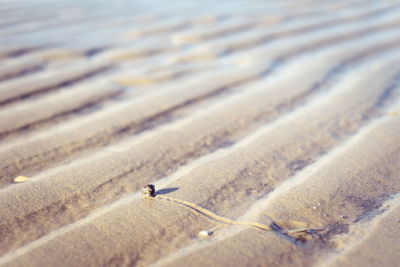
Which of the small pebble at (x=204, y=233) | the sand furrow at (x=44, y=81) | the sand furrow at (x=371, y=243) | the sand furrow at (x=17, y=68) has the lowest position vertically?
the sand furrow at (x=371, y=243)

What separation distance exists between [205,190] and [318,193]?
35 cm

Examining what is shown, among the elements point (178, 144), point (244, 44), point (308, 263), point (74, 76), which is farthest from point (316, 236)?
point (244, 44)

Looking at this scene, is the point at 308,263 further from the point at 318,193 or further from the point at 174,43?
the point at 174,43

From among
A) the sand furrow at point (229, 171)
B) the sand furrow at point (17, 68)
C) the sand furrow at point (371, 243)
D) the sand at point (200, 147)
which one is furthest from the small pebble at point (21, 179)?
the sand furrow at point (17, 68)

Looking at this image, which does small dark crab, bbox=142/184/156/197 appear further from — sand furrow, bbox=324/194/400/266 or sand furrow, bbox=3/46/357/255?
sand furrow, bbox=324/194/400/266

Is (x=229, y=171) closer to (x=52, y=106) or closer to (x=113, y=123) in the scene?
(x=113, y=123)

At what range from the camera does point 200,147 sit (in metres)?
1.76

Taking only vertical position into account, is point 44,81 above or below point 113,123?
above

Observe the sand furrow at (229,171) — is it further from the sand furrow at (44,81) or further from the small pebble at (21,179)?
the sand furrow at (44,81)

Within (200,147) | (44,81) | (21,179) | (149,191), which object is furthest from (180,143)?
(44,81)

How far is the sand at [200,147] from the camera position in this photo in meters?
1.18

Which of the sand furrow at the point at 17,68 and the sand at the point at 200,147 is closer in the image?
the sand at the point at 200,147

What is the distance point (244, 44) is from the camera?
322 cm

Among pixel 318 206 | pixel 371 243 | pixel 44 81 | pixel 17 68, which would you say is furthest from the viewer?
pixel 17 68
